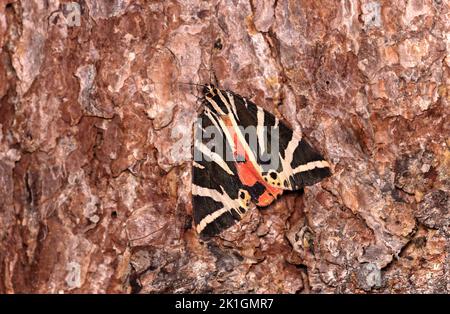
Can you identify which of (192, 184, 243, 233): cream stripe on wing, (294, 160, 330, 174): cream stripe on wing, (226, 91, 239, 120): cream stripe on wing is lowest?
(192, 184, 243, 233): cream stripe on wing

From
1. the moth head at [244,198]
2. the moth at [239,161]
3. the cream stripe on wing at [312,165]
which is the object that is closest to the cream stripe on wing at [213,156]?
the moth at [239,161]

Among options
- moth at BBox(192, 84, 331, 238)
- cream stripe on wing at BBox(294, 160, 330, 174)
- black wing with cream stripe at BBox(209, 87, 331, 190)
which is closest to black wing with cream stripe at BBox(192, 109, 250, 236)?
moth at BBox(192, 84, 331, 238)

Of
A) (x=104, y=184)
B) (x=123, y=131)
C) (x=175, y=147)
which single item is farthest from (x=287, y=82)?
(x=104, y=184)
